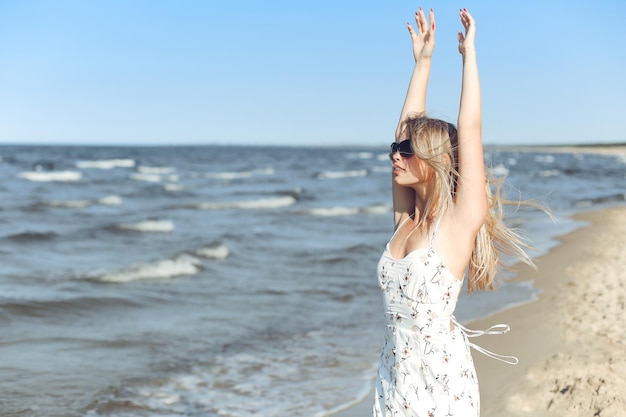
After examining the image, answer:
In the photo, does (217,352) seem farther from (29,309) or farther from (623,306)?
(623,306)

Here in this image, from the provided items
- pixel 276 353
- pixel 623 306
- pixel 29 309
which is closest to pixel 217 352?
pixel 276 353

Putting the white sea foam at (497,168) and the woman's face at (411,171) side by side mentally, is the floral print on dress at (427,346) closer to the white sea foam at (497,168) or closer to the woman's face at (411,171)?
the woman's face at (411,171)

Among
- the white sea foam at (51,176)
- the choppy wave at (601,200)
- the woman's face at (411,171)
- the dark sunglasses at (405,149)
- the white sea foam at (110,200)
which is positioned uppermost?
the dark sunglasses at (405,149)

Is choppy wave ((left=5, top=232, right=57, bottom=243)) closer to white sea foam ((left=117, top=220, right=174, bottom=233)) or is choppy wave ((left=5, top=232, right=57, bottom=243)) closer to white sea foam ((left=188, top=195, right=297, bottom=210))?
white sea foam ((left=117, top=220, right=174, bottom=233))

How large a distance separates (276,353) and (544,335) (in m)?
2.63

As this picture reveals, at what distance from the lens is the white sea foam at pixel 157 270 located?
38.1ft

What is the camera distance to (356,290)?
1091cm

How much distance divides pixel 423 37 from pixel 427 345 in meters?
1.48

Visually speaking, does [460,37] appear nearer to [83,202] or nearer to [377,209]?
[377,209]

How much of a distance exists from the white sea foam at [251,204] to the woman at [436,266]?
23015 millimetres

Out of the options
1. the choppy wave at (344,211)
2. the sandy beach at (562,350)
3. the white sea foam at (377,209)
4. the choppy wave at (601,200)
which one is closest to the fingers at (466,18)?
the sandy beach at (562,350)

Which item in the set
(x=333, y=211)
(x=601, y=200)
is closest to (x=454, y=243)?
(x=333, y=211)

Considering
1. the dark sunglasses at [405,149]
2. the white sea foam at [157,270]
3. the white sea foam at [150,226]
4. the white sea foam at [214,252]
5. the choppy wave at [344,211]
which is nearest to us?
the dark sunglasses at [405,149]

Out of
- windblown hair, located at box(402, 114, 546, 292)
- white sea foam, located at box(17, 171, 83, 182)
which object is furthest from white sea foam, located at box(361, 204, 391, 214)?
windblown hair, located at box(402, 114, 546, 292)
